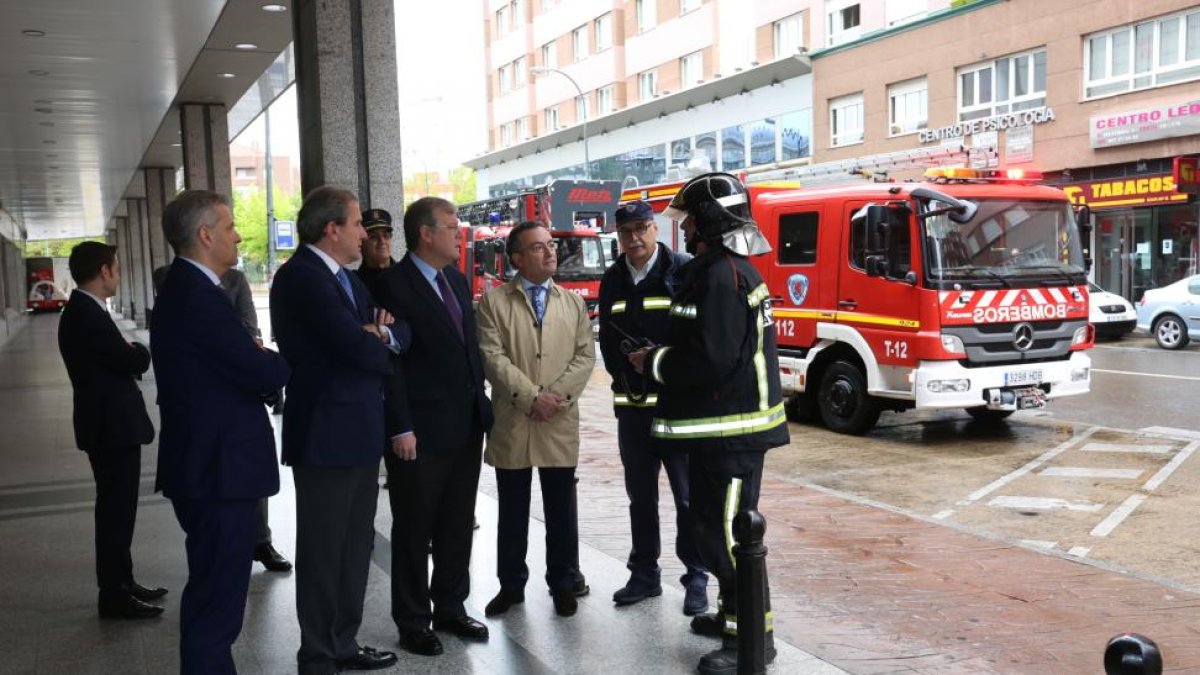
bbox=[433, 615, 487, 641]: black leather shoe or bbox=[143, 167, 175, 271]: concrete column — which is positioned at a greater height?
bbox=[143, 167, 175, 271]: concrete column

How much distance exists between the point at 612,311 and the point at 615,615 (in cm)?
151

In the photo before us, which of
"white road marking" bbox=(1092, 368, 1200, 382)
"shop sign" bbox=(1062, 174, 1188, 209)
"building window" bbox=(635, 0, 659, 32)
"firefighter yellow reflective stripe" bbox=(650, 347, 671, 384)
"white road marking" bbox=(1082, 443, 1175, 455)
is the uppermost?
"building window" bbox=(635, 0, 659, 32)

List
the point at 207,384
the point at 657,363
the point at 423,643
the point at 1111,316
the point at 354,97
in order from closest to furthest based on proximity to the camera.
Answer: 1. the point at 207,384
2. the point at 657,363
3. the point at 423,643
4. the point at 354,97
5. the point at 1111,316

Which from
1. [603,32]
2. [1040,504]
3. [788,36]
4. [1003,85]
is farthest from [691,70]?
[1040,504]

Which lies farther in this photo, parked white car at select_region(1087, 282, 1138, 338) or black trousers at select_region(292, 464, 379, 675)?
parked white car at select_region(1087, 282, 1138, 338)

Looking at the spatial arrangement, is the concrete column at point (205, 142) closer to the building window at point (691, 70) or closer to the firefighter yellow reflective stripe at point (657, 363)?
the firefighter yellow reflective stripe at point (657, 363)

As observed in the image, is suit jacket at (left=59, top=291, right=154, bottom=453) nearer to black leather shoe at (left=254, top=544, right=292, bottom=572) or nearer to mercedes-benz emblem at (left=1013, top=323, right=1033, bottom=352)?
black leather shoe at (left=254, top=544, right=292, bottom=572)

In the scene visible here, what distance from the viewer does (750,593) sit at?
11.7 feet

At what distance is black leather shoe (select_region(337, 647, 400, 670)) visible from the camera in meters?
4.38

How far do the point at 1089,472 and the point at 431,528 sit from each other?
21.0 ft

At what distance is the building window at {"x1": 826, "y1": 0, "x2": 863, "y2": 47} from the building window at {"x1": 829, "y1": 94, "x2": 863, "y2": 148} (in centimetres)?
215

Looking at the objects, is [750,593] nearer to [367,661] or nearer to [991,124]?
[367,661]

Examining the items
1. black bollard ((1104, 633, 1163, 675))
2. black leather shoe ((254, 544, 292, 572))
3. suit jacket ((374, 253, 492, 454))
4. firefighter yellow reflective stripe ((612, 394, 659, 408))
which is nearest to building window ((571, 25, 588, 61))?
black leather shoe ((254, 544, 292, 572))

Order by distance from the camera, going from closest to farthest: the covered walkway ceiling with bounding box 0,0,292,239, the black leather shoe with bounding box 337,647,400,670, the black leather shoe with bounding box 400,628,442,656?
the black leather shoe with bounding box 337,647,400,670 → the black leather shoe with bounding box 400,628,442,656 → the covered walkway ceiling with bounding box 0,0,292,239
